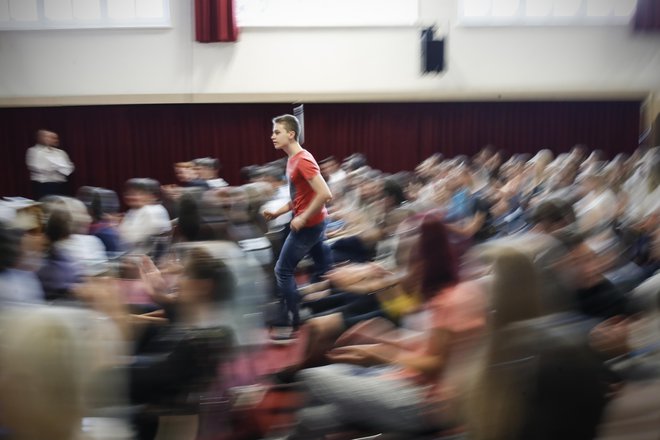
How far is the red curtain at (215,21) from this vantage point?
8.11m

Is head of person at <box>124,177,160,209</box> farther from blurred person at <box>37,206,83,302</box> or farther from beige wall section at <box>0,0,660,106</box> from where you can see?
beige wall section at <box>0,0,660,106</box>

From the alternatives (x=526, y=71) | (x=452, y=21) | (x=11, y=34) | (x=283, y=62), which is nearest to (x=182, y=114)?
(x=283, y=62)

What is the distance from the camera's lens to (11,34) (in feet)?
27.3

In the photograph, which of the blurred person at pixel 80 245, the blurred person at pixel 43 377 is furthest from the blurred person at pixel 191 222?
the blurred person at pixel 43 377

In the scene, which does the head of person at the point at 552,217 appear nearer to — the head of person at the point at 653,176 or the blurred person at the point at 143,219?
the head of person at the point at 653,176

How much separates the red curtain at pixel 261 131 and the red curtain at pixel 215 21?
3.34ft

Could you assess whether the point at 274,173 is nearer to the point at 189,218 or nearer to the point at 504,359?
the point at 189,218

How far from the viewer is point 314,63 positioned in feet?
27.5

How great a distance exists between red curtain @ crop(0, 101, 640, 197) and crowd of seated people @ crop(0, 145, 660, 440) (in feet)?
17.2

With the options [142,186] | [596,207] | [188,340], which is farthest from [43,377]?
[596,207]

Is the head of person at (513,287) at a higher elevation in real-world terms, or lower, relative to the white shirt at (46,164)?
higher

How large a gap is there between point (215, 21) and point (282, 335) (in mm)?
5290

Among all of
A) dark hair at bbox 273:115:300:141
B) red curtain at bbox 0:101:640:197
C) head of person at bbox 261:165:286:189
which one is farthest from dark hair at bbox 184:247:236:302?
red curtain at bbox 0:101:640:197

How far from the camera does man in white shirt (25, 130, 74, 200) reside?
321 inches
